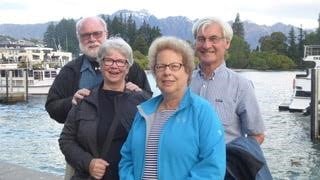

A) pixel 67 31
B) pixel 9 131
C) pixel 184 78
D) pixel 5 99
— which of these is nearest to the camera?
pixel 184 78

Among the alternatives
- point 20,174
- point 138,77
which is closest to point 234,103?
point 138,77

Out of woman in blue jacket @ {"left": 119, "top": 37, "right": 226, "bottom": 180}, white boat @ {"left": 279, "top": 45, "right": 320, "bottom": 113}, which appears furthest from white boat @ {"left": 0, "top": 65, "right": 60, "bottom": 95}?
woman in blue jacket @ {"left": 119, "top": 37, "right": 226, "bottom": 180}

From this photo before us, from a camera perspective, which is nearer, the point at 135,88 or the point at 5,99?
the point at 135,88

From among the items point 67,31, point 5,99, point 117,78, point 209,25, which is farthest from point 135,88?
point 67,31

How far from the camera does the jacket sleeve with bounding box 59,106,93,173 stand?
11.0ft

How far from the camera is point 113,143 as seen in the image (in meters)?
3.37

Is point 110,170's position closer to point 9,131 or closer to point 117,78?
point 117,78

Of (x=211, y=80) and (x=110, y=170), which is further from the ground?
(x=211, y=80)

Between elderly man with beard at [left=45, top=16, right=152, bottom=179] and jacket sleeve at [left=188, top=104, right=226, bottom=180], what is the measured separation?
1.10 meters

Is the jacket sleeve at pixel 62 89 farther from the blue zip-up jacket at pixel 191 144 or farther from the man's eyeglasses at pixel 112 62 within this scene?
the blue zip-up jacket at pixel 191 144

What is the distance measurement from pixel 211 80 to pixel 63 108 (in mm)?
1120

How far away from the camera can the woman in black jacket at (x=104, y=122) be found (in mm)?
3354

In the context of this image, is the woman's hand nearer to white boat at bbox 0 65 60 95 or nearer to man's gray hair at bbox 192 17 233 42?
man's gray hair at bbox 192 17 233 42

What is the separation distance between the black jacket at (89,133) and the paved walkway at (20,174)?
10.6 ft
